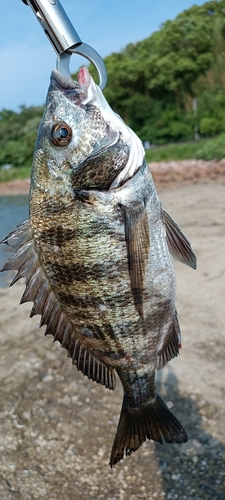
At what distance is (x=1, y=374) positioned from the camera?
598 cm

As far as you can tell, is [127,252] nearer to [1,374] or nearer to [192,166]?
[1,374]

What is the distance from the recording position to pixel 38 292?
86.8 inches

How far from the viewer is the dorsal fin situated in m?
2.16

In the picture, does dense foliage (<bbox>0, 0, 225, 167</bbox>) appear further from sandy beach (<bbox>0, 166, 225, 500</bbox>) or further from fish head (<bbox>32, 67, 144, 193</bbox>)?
fish head (<bbox>32, 67, 144, 193</bbox>)

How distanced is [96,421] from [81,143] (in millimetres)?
3826

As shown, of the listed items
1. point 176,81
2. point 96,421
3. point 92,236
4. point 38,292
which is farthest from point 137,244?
point 176,81

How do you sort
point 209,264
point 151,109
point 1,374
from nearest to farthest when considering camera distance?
point 1,374 → point 209,264 → point 151,109

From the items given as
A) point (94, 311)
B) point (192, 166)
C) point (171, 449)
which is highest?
point (94, 311)

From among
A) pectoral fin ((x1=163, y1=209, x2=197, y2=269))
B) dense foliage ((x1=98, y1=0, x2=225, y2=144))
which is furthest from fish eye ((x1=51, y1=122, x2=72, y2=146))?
dense foliage ((x1=98, y1=0, x2=225, y2=144))

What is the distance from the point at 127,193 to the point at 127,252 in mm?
283

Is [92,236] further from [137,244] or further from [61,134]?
[61,134]

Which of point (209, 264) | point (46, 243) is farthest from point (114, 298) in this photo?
point (209, 264)

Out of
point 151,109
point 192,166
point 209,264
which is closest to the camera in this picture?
point 209,264

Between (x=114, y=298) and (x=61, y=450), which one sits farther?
(x=61, y=450)
